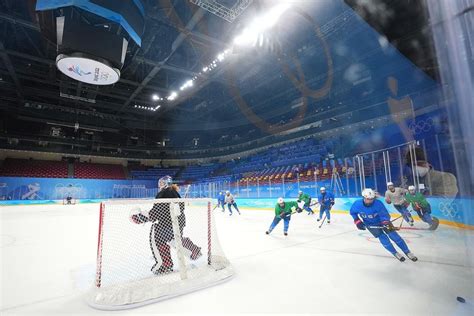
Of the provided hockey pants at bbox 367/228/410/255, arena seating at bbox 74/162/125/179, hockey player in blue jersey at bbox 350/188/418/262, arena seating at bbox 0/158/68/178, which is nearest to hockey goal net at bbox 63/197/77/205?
arena seating at bbox 74/162/125/179

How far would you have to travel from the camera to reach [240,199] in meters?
15.1

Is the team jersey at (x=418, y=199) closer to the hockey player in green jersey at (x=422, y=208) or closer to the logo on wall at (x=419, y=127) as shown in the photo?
the hockey player in green jersey at (x=422, y=208)

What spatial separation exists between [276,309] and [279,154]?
1966 cm

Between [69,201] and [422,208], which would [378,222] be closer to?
[422,208]

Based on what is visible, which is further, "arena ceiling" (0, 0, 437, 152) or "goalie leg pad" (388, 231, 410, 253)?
"arena ceiling" (0, 0, 437, 152)

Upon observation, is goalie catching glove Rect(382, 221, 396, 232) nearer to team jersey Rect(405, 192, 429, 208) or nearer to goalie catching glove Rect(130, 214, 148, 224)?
goalie catching glove Rect(130, 214, 148, 224)

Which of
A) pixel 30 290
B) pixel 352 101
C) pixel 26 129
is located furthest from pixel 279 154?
pixel 26 129

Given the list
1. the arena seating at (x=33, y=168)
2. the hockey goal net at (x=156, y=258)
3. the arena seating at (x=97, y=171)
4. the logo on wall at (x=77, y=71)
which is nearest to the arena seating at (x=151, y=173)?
the arena seating at (x=97, y=171)

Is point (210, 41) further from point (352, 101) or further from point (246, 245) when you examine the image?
point (352, 101)

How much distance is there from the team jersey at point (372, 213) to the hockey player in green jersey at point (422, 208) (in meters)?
3.33

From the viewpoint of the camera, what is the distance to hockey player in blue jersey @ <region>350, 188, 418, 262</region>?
338 centimetres

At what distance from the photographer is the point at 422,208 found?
19.4 feet

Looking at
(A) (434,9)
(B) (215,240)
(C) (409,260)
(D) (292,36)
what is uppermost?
(D) (292,36)

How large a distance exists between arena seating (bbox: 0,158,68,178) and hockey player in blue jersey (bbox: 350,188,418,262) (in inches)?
1054
